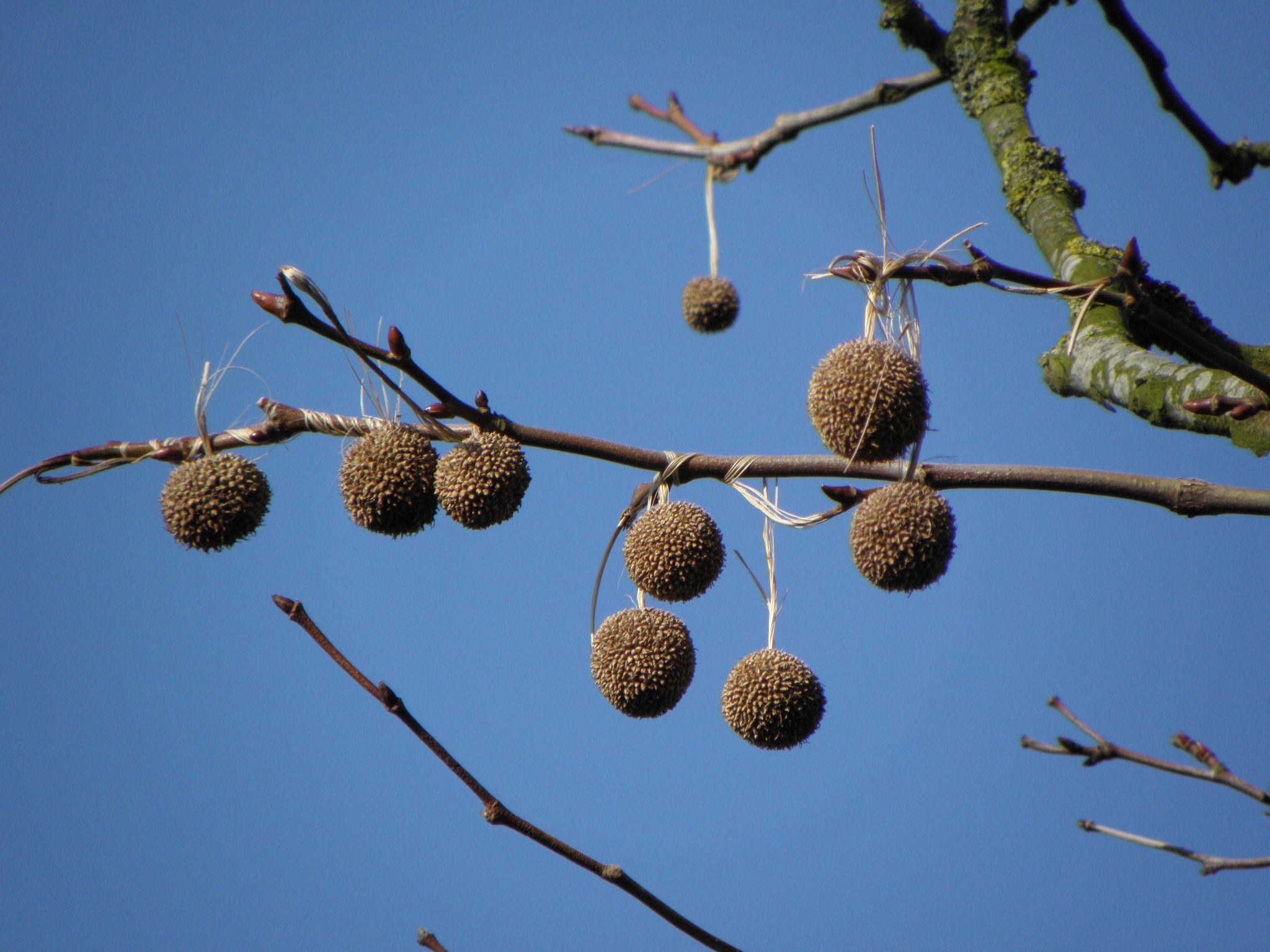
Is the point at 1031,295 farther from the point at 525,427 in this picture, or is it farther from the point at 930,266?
the point at 525,427

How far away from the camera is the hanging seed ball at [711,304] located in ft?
12.3

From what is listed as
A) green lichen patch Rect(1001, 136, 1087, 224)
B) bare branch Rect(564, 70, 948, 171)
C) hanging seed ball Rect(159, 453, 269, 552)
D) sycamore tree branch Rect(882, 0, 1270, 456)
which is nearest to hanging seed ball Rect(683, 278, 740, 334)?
bare branch Rect(564, 70, 948, 171)

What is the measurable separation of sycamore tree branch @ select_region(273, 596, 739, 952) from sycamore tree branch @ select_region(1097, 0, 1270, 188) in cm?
185

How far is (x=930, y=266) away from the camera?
121cm

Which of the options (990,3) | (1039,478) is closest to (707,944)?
(1039,478)

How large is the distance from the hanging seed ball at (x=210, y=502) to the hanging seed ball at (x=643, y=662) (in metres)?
0.61

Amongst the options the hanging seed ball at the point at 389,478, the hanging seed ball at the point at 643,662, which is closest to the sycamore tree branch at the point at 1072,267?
the hanging seed ball at the point at 643,662

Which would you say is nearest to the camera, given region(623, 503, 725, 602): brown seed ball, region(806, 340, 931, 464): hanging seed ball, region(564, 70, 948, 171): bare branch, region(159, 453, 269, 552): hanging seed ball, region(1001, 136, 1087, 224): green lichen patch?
region(806, 340, 931, 464): hanging seed ball

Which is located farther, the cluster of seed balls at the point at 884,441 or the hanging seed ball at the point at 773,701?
the hanging seed ball at the point at 773,701

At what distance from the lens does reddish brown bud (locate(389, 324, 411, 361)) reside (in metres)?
1.26

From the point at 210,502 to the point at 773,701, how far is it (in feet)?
3.07

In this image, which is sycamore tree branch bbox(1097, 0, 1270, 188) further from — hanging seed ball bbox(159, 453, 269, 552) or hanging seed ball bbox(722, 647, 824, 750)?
hanging seed ball bbox(159, 453, 269, 552)

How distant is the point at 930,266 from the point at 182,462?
45.9 inches

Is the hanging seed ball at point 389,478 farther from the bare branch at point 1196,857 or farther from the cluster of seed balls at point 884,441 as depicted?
the bare branch at point 1196,857
